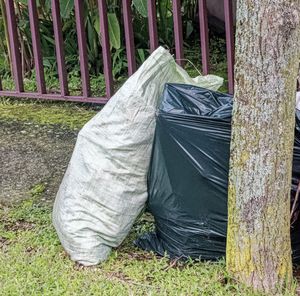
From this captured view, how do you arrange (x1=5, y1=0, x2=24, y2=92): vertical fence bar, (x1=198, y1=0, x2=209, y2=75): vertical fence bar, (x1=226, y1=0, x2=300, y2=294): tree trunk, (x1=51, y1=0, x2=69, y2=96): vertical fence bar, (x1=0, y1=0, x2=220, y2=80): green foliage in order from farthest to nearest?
(x1=0, y1=0, x2=220, y2=80): green foliage → (x1=5, y1=0, x2=24, y2=92): vertical fence bar → (x1=51, y1=0, x2=69, y2=96): vertical fence bar → (x1=198, y1=0, x2=209, y2=75): vertical fence bar → (x1=226, y1=0, x2=300, y2=294): tree trunk

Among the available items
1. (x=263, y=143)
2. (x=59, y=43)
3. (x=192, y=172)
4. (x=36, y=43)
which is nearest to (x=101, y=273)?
(x=192, y=172)

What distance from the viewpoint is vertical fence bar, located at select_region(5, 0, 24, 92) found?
208 inches

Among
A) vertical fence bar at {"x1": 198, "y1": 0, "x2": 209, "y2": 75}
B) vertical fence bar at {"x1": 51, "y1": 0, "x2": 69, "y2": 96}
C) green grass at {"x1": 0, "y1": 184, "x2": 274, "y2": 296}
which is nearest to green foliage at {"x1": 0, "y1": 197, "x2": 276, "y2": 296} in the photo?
green grass at {"x1": 0, "y1": 184, "x2": 274, "y2": 296}

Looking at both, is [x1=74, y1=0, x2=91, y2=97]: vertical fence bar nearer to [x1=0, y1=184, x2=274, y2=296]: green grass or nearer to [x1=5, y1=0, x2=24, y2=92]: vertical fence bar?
[x1=5, y1=0, x2=24, y2=92]: vertical fence bar

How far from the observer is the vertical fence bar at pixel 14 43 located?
208 inches

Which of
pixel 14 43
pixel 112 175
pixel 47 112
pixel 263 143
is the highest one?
pixel 263 143

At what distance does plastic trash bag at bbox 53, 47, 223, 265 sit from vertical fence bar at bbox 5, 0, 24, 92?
2.42 meters

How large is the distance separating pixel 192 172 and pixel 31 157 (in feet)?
5.85

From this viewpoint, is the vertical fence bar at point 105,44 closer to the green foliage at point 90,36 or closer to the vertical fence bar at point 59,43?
the vertical fence bar at point 59,43

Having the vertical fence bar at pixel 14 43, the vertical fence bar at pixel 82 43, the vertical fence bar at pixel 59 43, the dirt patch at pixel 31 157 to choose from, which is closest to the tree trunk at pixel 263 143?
the dirt patch at pixel 31 157

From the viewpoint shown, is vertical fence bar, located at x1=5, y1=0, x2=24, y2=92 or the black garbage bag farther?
vertical fence bar, located at x1=5, y1=0, x2=24, y2=92

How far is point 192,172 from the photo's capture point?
2.96m

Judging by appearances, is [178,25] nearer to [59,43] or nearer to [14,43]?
[59,43]

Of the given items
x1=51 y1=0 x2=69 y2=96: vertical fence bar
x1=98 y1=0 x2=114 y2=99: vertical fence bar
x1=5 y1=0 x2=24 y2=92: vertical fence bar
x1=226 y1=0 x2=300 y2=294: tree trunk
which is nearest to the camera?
x1=226 y1=0 x2=300 y2=294: tree trunk
